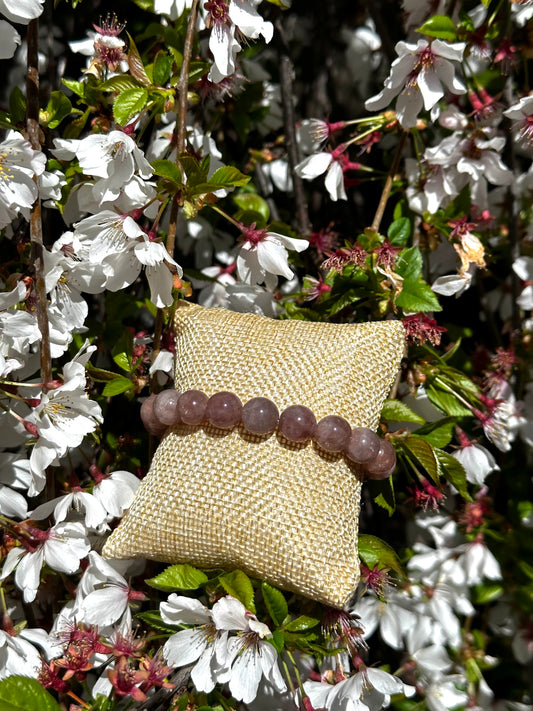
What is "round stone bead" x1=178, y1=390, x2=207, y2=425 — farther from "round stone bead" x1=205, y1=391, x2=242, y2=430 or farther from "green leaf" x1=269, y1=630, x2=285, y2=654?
"green leaf" x1=269, y1=630, x2=285, y2=654

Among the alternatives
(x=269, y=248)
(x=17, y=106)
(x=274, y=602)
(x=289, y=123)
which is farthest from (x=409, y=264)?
(x=17, y=106)

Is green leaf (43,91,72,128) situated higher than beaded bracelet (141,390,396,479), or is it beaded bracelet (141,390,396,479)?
green leaf (43,91,72,128)

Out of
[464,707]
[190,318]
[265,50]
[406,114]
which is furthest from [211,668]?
[265,50]

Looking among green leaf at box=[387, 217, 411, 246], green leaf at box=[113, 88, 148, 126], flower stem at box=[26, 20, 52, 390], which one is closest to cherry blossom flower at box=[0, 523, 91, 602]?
flower stem at box=[26, 20, 52, 390]

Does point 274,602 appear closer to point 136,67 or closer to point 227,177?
point 227,177

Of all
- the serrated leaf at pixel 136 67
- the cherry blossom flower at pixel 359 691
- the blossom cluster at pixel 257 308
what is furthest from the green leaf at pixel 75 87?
the cherry blossom flower at pixel 359 691

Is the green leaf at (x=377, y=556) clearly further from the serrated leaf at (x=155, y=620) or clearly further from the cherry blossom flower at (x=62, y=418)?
the cherry blossom flower at (x=62, y=418)
